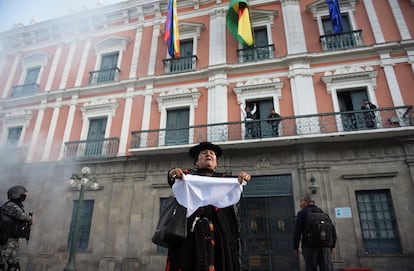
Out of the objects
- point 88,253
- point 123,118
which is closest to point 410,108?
point 123,118

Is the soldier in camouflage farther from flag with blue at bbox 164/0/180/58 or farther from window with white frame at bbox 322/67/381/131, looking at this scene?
window with white frame at bbox 322/67/381/131

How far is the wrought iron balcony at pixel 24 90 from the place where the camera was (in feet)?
40.9

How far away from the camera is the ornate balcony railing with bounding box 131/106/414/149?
314 inches

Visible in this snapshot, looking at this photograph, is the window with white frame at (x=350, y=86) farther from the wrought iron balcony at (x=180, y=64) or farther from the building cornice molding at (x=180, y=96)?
the wrought iron balcony at (x=180, y=64)

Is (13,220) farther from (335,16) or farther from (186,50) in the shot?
(335,16)

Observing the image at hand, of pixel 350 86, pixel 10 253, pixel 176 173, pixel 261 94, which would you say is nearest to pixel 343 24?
pixel 350 86

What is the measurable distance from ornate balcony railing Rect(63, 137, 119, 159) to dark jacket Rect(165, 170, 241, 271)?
8.34 meters

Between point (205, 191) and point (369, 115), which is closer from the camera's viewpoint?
point (205, 191)

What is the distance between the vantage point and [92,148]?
33.8 ft

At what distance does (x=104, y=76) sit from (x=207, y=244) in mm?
11213

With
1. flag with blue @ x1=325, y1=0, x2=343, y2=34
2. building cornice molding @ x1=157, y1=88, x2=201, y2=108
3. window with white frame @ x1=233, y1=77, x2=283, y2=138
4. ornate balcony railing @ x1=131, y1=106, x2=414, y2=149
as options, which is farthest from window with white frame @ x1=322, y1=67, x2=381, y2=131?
building cornice molding @ x1=157, y1=88, x2=201, y2=108

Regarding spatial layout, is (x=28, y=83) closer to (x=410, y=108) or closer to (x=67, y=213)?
(x=67, y=213)

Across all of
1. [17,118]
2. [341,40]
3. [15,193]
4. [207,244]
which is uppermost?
[341,40]

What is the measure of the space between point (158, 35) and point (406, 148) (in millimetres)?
10446
